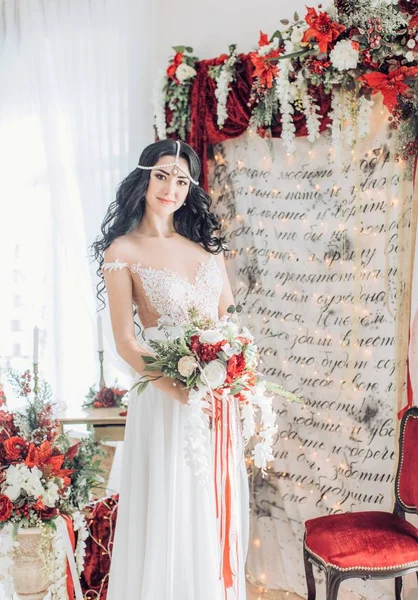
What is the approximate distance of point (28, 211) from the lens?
176 inches

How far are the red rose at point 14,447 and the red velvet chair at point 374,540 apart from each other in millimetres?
1310

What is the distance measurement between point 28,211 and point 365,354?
234 cm

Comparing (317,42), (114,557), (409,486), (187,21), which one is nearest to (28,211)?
(187,21)

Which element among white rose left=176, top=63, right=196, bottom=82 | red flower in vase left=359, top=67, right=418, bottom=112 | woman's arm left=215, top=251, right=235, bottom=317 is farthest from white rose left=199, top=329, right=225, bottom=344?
white rose left=176, top=63, right=196, bottom=82

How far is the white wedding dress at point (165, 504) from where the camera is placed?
2627mm

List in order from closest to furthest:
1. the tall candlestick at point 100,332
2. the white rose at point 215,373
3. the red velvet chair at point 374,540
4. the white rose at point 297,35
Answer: the white rose at point 215,373 → the red velvet chair at point 374,540 → the white rose at point 297,35 → the tall candlestick at point 100,332

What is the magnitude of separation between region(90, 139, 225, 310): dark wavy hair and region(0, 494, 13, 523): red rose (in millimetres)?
960

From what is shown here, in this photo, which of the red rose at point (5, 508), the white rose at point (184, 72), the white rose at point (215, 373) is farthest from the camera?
the white rose at point (184, 72)

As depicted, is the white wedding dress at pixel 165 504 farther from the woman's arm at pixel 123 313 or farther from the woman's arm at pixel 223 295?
the woman's arm at pixel 223 295

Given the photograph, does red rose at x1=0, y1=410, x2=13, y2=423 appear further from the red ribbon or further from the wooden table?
the red ribbon

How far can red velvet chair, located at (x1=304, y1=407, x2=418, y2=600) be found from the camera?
2.78 m

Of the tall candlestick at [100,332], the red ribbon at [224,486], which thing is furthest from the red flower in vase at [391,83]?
the tall candlestick at [100,332]

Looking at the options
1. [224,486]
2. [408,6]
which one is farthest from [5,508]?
[408,6]

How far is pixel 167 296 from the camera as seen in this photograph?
9.27 feet
